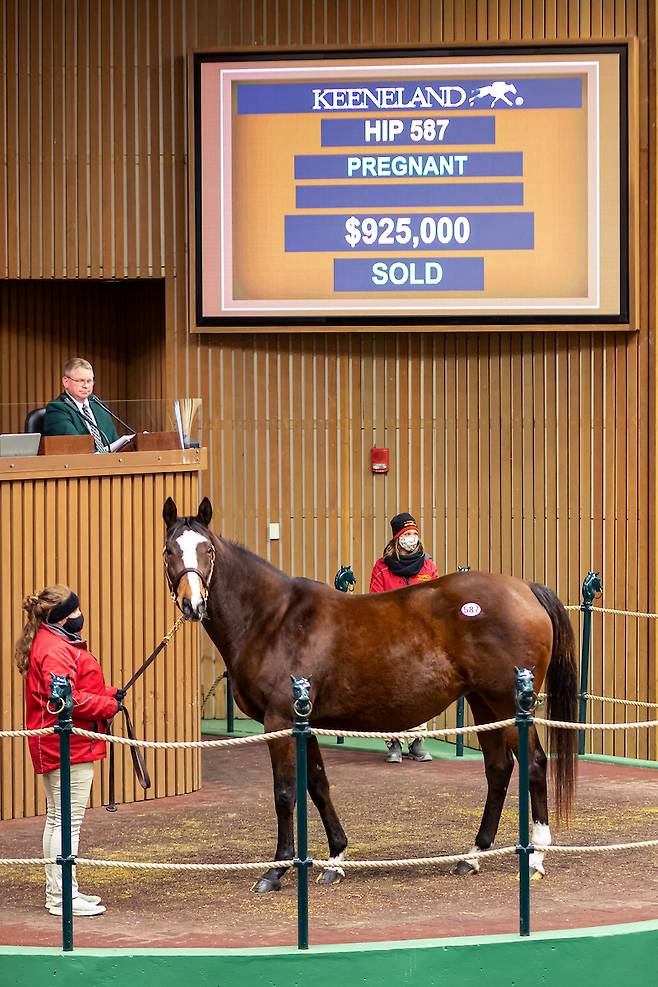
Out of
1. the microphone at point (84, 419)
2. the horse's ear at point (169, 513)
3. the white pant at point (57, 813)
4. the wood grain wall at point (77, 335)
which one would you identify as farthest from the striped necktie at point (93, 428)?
the wood grain wall at point (77, 335)

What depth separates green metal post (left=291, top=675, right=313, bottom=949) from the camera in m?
6.06

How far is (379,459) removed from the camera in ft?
40.6

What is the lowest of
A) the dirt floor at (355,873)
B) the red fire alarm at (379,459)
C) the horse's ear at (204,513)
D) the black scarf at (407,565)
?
the dirt floor at (355,873)

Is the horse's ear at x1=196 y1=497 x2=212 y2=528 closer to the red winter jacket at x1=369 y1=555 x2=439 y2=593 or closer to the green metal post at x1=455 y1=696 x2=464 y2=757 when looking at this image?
the red winter jacket at x1=369 y1=555 x2=439 y2=593

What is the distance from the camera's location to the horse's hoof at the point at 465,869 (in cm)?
745

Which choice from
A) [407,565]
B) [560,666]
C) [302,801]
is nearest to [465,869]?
[560,666]

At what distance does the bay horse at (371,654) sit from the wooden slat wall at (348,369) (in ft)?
15.6

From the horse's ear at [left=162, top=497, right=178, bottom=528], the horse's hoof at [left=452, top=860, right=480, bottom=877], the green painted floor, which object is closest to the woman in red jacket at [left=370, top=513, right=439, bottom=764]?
the green painted floor

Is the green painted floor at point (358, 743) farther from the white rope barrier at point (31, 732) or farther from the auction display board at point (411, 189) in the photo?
the white rope barrier at point (31, 732)

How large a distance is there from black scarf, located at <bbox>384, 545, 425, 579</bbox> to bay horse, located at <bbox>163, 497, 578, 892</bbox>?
92.9 inches

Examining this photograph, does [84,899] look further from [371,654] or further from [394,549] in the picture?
[394,549]

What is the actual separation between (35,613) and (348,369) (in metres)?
5.95

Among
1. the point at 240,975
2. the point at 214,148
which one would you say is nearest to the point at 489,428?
the point at 214,148

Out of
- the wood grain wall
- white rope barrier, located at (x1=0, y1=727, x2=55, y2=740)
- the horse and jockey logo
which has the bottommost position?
white rope barrier, located at (x1=0, y1=727, x2=55, y2=740)
